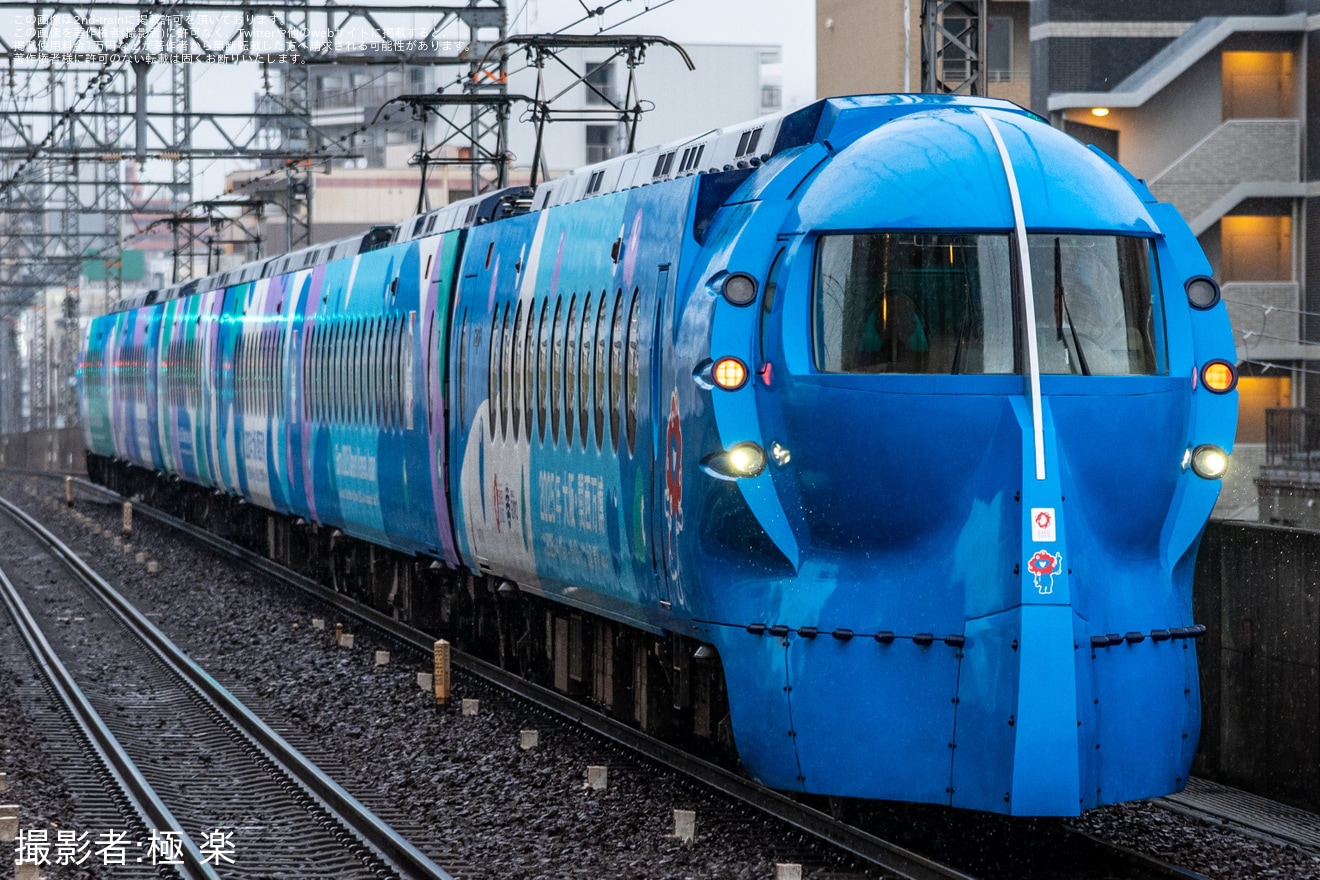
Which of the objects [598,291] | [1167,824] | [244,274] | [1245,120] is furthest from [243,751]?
[1245,120]

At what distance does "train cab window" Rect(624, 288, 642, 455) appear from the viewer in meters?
10.6

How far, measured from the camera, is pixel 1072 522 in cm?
833

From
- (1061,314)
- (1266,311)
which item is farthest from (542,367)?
(1266,311)

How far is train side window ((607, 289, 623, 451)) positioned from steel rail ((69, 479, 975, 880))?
187 centimetres

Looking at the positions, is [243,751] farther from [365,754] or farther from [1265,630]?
[1265,630]

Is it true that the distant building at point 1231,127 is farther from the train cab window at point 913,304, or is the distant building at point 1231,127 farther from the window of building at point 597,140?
the window of building at point 597,140

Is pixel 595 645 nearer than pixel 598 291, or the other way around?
pixel 598 291

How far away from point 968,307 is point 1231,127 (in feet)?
70.8

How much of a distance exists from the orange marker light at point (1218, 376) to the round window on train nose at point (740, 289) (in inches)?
78.7

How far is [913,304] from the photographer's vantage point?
876 cm

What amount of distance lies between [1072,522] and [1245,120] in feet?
72.6

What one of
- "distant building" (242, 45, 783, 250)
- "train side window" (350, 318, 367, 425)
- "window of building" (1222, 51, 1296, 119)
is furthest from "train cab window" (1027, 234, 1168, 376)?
"distant building" (242, 45, 783, 250)

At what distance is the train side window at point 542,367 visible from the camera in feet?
41.5

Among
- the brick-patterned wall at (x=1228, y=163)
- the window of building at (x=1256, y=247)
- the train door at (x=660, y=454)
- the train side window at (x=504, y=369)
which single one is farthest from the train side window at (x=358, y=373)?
the window of building at (x=1256, y=247)
